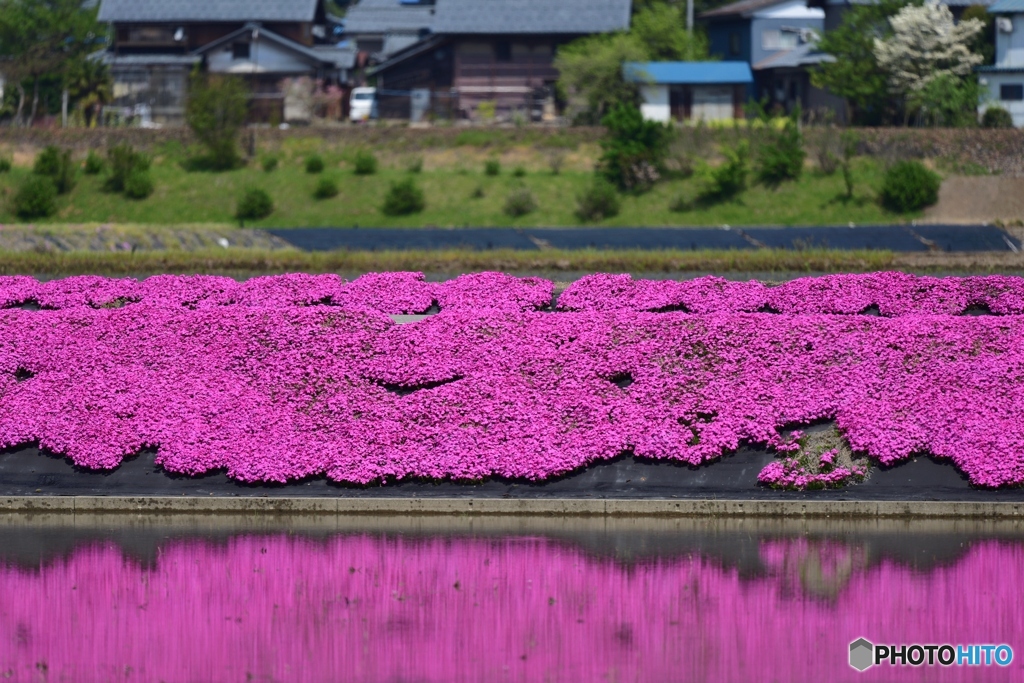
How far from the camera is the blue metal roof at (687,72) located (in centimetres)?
8731

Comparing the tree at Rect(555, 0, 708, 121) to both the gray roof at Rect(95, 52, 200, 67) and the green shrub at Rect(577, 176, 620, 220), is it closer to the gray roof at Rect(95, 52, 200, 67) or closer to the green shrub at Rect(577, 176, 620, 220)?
the green shrub at Rect(577, 176, 620, 220)

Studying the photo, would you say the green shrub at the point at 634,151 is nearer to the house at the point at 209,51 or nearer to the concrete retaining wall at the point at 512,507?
the house at the point at 209,51

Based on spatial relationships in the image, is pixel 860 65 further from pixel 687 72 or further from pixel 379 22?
pixel 379 22

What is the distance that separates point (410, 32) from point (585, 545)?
317ft

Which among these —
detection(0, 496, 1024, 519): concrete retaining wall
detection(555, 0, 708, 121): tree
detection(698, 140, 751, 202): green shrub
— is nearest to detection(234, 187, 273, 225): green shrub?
detection(698, 140, 751, 202): green shrub

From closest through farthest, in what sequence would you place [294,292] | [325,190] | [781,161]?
[294,292], [781,161], [325,190]

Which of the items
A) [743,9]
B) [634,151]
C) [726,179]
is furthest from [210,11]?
[726,179]

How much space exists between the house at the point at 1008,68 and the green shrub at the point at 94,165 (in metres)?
45.4

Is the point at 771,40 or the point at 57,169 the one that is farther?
the point at 771,40

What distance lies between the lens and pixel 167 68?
9756 cm

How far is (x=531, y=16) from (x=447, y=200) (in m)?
27.8

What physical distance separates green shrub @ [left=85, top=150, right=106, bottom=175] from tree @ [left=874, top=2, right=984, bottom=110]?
41.0 m

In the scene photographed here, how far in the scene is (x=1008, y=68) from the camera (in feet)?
262

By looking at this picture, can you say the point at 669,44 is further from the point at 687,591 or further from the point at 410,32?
the point at 687,591
